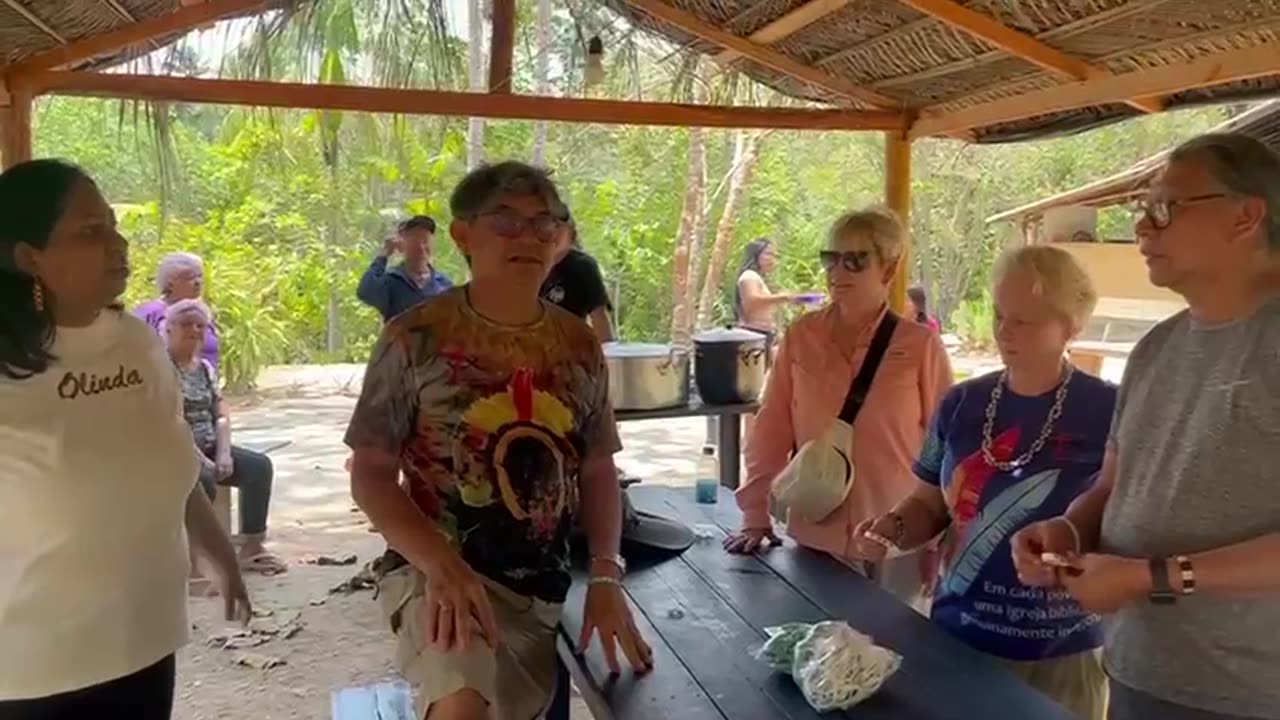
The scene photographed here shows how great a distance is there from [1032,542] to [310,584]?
11.8 feet

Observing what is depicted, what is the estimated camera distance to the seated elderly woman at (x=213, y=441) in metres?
4.39

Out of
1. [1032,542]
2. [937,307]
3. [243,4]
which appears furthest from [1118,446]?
[937,307]

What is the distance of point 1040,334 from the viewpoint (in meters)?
1.88

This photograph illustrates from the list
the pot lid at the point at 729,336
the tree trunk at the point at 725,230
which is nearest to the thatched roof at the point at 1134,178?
the pot lid at the point at 729,336

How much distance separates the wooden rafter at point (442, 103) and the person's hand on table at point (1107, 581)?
312 centimetres

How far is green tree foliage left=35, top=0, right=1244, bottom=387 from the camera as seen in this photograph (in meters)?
9.79

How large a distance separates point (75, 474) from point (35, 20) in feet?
7.98

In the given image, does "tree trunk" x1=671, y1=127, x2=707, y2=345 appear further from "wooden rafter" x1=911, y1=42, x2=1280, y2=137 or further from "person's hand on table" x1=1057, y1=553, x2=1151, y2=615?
"person's hand on table" x1=1057, y1=553, x2=1151, y2=615

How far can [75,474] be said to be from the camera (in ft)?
4.88

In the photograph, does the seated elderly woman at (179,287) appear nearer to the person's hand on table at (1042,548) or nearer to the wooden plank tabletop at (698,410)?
the wooden plank tabletop at (698,410)

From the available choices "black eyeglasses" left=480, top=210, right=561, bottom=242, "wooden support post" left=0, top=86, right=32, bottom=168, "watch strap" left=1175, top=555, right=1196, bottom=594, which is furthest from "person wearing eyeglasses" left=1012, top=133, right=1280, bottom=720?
"wooden support post" left=0, top=86, right=32, bottom=168

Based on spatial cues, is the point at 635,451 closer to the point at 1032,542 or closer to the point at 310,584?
the point at 310,584

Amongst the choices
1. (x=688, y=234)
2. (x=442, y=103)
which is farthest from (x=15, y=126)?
(x=688, y=234)

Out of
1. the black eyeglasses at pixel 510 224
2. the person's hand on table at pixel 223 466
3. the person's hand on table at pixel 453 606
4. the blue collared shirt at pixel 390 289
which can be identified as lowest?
the person's hand on table at pixel 223 466
